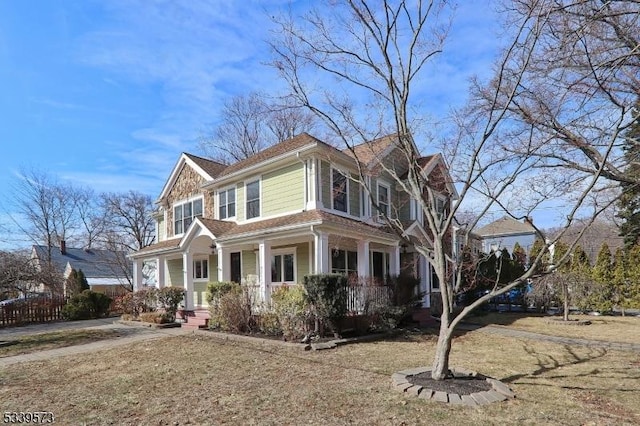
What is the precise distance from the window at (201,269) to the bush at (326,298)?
31.0ft

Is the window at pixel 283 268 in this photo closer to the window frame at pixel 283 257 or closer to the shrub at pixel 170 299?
the window frame at pixel 283 257

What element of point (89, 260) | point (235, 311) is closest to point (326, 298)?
point (235, 311)

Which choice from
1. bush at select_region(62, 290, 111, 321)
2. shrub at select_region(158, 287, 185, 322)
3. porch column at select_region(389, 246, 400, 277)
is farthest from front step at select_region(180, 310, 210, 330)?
porch column at select_region(389, 246, 400, 277)

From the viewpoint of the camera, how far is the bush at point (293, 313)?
11.2 m

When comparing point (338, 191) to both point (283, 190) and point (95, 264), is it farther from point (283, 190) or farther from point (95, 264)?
point (95, 264)

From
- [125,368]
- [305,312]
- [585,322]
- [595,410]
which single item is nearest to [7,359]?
[125,368]

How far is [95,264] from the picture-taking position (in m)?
43.5

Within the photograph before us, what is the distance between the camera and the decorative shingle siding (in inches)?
775

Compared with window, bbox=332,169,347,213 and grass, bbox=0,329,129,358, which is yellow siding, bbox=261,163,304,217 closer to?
window, bbox=332,169,347,213

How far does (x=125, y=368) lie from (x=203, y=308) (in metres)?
9.56

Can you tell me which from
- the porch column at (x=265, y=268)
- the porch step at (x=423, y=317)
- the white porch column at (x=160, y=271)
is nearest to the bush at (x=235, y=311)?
the porch column at (x=265, y=268)

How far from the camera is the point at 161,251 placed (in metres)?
19.6

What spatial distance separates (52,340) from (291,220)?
8352 millimetres

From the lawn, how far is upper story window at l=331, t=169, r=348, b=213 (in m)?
6.04
